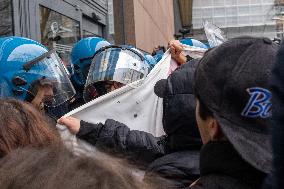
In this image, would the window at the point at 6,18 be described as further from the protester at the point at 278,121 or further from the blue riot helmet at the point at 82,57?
the protester at the point at 278,121

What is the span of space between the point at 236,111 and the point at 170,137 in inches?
29.9

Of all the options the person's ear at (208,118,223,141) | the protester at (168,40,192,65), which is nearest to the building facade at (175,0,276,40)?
the protester at (168,40,192,65)

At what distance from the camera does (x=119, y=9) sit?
8773 mm

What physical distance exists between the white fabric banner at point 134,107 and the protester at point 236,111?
4.47 feet

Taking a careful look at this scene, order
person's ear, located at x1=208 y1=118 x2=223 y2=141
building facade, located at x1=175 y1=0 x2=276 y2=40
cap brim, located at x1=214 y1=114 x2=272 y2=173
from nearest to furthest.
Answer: cap brim, located at x1=214 y1=114 x2=272 y2=173, person's ear, located at x1=208 y1=118 x2=223 y2=141, building facade, located at x1=175 y1=0 x2=276 y2=40

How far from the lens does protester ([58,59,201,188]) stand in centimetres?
191

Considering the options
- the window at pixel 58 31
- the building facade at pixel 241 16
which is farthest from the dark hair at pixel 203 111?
the building facade at pixel 241 16

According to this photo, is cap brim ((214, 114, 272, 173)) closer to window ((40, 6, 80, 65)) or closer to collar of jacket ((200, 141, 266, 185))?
collar of jacket ((200, 141, 266, 185))

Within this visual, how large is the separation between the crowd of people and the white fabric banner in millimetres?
108

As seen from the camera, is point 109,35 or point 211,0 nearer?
point 109,35

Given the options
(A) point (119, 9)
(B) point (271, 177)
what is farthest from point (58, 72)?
(A) point (119, 9)

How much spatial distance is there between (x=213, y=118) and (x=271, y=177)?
1.77 ft

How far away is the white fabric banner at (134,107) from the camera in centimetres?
278

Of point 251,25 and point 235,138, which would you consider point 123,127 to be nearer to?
point 235,138
